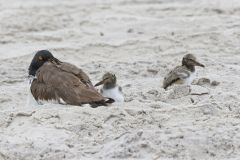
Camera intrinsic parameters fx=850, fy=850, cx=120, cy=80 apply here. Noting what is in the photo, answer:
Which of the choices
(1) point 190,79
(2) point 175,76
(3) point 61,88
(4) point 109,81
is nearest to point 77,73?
(3) point 61,88

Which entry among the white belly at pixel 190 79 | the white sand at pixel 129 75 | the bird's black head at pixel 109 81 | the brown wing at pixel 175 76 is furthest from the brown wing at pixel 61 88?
the white belly at pixel 190 79

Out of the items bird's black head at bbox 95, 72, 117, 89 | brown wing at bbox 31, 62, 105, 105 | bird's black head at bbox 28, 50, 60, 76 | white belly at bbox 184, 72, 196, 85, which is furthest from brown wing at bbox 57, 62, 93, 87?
white belly at bbox 184, 72, 196, 85

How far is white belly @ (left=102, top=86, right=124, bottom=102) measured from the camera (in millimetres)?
8627

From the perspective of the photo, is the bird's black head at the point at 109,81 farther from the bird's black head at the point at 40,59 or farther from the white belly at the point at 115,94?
the bird's black head at the point at 40,59

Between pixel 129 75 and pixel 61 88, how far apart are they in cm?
239

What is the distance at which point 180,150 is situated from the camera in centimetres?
653

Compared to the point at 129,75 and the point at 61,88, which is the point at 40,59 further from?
the point at 129,75

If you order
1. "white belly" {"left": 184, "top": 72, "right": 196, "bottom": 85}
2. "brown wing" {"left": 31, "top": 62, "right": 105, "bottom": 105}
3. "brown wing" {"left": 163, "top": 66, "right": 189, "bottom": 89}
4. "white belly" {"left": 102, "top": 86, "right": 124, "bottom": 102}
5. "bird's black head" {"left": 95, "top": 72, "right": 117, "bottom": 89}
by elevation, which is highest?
"brown wing" {"left": 31, "top": 62, "right": 105, "bottom": 105}

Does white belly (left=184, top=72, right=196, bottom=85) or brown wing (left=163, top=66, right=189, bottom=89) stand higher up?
brown wing (left=163, top=66, right=189, bottom=89)

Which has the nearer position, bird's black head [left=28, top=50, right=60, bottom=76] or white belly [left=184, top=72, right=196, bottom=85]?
bird's black head [left=28, top=50, right=60, bottom=76]

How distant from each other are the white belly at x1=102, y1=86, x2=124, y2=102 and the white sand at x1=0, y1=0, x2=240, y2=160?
0.13m

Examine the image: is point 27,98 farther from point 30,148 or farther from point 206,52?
point 206,52

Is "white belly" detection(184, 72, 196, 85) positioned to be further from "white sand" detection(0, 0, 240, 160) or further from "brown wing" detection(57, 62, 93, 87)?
"brown wing" detection(57, 62, 93, 87)

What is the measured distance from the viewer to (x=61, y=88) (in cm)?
829
